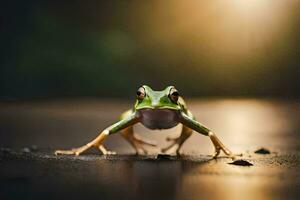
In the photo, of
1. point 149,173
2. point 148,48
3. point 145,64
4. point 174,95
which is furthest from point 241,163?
point 148,48

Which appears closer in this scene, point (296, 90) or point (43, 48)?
point (296, 90)

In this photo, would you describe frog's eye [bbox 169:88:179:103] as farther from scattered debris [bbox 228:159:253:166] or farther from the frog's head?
scattered debris [bbox 228:159:253:166]

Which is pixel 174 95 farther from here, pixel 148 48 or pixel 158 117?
pixel 148 48

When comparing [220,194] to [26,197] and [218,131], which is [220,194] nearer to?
[26,197]

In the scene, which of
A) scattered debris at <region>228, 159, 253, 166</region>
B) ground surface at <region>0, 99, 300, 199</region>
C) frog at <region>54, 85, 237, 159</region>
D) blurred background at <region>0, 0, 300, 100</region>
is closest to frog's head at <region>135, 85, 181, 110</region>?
frog at <region>54, 85, 237, 159</region>

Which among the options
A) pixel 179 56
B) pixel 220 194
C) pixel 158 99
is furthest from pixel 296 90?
pixel 220 194

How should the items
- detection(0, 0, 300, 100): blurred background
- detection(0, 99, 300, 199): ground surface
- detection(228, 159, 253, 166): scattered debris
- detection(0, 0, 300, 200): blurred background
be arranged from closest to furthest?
1. detection(0, 99, 300, 199): ground surface
2. detection(228, 159, 253, 166): scattered debris
3. detection(0, 0, 300, 200): blurred background
4. detection(0, 0, 300, 100): blurred background
